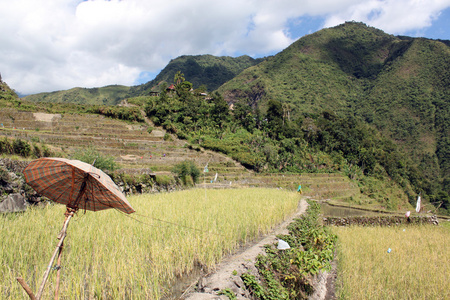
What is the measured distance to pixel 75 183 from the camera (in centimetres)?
240

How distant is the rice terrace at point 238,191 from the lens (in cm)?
306

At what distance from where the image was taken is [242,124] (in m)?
48.6

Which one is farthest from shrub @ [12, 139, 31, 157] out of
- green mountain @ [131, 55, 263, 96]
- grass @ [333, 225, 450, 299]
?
green mountain @ [131, 55, 263, 96]

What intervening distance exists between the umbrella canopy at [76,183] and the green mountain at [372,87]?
5755cm


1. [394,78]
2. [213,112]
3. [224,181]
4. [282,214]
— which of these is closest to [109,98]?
[213,112]

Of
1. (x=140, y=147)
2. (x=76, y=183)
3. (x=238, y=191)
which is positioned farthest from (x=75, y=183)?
(x=140, y=147)

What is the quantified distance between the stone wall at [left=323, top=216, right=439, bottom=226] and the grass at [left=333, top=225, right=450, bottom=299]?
378cm

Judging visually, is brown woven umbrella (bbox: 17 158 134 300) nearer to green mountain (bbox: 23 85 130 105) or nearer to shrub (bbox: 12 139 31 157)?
shrub (bbox: 12 139 31 157)

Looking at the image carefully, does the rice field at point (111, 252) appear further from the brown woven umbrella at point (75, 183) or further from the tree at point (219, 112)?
the tree at point (219, 112)

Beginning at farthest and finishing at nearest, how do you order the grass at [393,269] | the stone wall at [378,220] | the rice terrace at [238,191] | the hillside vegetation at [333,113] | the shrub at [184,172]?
the hillside vegetation at [333,113] < the shrub at [184,172] < the stone wall at [378,220] < the grass at [393,269] < the rice terrace at [238,191]

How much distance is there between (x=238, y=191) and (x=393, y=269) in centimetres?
1041

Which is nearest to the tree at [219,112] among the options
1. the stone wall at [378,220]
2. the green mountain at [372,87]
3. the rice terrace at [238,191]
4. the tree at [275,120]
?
the rice terrace at [238,191]

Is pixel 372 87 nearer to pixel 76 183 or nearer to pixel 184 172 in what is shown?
pixel 184 172

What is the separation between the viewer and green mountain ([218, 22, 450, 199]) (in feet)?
234
